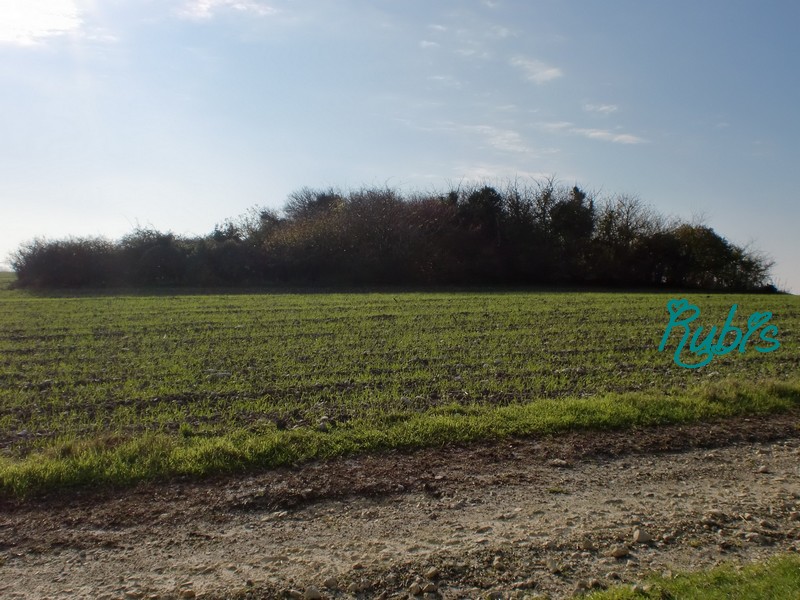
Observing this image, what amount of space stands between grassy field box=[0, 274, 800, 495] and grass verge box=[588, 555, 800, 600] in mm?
3323

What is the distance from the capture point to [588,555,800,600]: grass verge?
4.04 meters

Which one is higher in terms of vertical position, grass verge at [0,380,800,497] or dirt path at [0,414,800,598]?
grass verge at [0,380,800,497]

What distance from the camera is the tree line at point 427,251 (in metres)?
38.3

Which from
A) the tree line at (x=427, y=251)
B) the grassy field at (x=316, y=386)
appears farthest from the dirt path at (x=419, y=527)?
the tree line at (x=427, y=251)

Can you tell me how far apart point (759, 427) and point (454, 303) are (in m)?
18.2

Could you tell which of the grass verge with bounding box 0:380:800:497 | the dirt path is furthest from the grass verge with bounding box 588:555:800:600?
the grass verge with bounding box 0:380:800:497

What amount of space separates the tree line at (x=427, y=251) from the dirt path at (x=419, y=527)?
32626mm

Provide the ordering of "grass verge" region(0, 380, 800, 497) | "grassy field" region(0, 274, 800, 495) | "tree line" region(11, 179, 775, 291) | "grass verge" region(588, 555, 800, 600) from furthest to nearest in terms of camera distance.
Result: "tree line" region(11, 179, 775, 291) → "grassy field" region(0, 274, 800, 495) → "grass verge" region(0, 380, 800, 497) → "grass verge" region(588, 555, 800, 600)

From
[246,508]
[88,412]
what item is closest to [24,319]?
[88,412]

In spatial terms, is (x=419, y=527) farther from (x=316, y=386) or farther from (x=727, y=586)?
(x=316, y=386)

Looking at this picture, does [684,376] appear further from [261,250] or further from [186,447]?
[261,250]

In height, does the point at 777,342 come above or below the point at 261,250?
below

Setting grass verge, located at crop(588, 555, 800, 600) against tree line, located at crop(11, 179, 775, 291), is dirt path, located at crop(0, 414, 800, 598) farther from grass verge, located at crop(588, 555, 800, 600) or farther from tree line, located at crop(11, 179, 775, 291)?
tree line, located at crop(11, 179, 775, 291)

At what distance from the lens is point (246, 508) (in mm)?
5594
